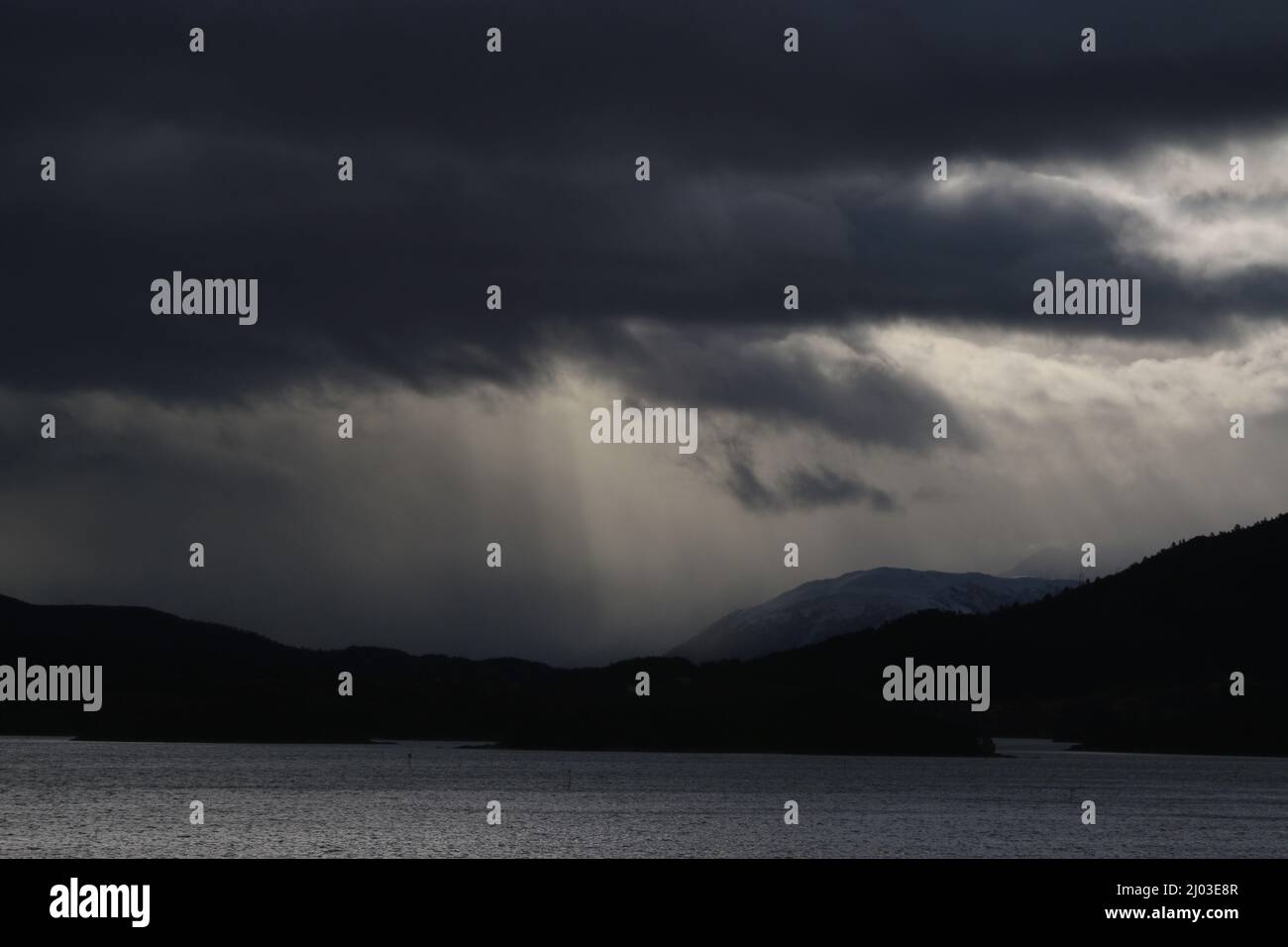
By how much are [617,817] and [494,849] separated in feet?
132
